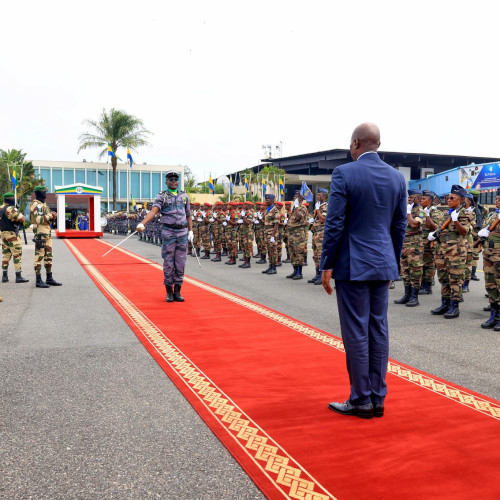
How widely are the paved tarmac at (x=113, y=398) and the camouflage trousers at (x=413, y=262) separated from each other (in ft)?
1.51

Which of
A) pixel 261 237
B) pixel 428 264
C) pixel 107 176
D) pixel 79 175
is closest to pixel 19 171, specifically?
pixel 79 175

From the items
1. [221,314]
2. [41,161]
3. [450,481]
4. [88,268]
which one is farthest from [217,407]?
[41,161]

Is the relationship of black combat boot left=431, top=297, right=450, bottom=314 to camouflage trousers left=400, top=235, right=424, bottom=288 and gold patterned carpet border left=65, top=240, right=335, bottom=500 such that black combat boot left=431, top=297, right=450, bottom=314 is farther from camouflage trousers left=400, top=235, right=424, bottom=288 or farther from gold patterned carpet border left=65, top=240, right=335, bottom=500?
gold patterned carpet border left=65, top=240, right=335, bottom=500

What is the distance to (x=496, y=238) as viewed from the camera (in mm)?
6754

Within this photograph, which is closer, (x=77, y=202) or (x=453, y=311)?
(x=453, y=311)

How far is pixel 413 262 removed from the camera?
8.26 meters

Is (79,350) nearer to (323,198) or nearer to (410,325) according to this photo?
(410,325)

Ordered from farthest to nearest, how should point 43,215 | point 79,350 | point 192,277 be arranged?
point 192,277 < point 43,215 < point 79,350

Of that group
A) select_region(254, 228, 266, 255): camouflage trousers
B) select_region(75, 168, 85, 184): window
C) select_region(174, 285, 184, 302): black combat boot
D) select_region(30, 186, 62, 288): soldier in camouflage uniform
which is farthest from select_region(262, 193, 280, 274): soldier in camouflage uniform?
select_region(75, 168, 85, 184): window

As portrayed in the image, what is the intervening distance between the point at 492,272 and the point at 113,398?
515 centimetres

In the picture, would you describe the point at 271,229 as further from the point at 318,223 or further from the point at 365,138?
the point at 365,138

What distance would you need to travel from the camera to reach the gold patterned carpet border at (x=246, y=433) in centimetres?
263

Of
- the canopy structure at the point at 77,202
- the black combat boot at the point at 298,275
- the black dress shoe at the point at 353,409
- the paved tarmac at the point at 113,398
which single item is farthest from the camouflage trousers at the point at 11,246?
the canopy structure at the point at 77,202

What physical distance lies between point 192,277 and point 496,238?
6.89m
